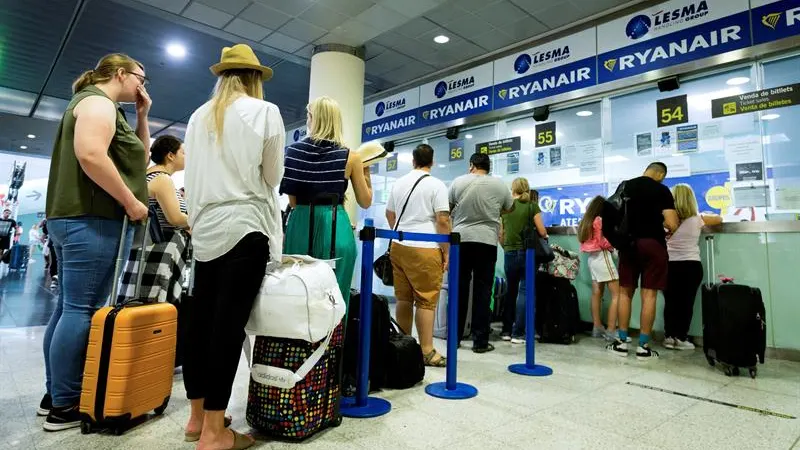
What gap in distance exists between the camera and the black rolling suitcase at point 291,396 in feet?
5.49

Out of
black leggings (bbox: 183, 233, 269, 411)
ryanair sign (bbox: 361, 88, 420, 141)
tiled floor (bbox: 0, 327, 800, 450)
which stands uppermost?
ryanair sign (bbox: 361, 88, 420, 141)

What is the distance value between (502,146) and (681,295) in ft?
9.62

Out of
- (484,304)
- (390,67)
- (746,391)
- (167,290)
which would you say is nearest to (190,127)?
(167,290)

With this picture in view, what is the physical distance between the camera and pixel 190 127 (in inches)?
66.2

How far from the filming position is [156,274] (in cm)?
233

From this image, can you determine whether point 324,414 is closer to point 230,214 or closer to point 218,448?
point 218,448

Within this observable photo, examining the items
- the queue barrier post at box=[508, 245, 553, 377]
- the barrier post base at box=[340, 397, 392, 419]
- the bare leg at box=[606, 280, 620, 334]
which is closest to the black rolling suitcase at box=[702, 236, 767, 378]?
the bare leg at box=[606, 280, 620, 334]

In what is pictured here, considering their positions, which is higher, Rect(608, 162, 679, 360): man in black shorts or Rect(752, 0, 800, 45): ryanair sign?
Rect(752, 0, 800, 45): ryanair sign

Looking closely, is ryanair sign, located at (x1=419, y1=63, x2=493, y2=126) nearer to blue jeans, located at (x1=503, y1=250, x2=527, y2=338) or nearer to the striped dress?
blue jeans, located at (x1=503, y1=250, x2=527, y2=338)

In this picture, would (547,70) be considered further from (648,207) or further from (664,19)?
(648,207)

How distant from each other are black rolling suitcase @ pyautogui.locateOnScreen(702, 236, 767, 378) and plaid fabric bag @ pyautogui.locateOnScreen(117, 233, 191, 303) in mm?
3466

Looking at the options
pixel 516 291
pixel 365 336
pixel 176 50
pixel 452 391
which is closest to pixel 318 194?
pixel 365 336

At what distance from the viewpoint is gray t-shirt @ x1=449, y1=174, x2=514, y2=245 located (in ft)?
11.6

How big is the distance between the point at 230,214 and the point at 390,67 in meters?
5.70
